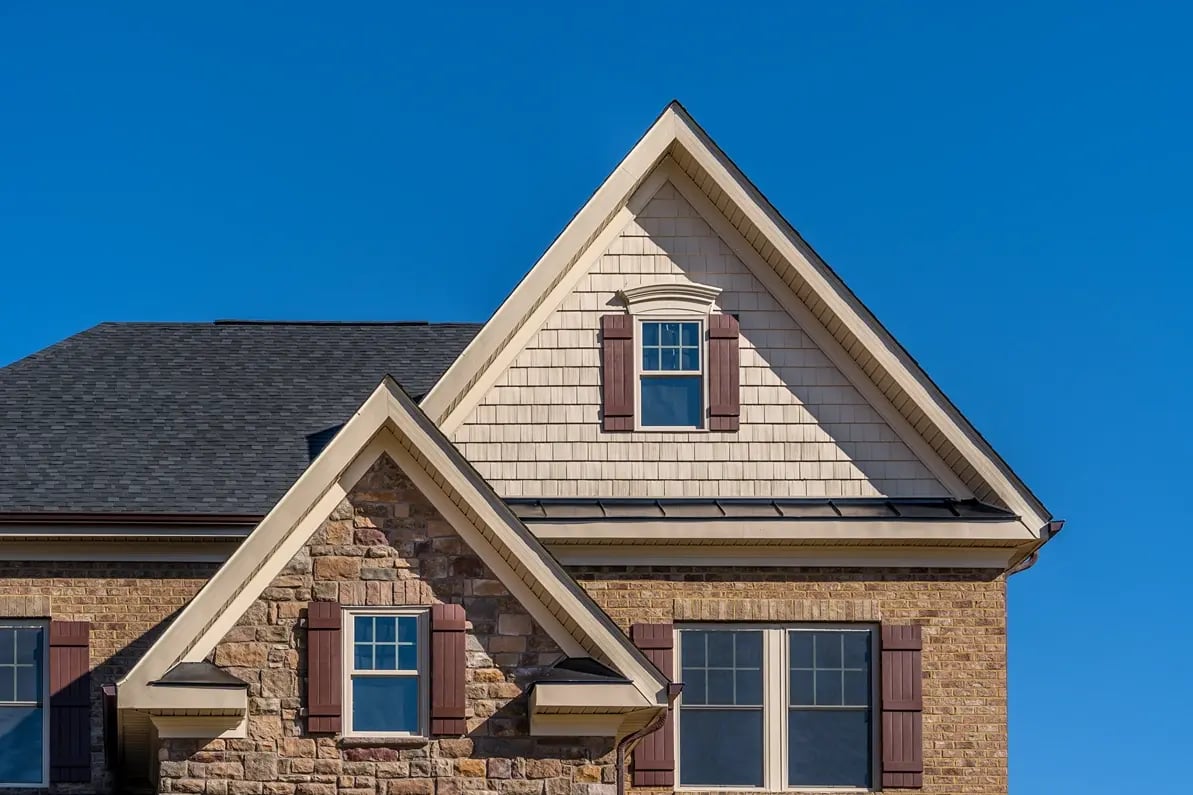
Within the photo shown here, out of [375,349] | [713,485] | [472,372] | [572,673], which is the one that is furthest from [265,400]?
[572,673]

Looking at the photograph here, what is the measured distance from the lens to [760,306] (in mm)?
18125

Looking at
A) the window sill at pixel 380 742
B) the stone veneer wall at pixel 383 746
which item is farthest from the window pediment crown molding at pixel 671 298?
the window sill at pixel 380 742

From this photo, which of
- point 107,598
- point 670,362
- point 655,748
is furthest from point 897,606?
point 107,598

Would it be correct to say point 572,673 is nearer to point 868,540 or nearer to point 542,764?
point 542,764

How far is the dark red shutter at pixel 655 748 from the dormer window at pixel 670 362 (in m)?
2.26

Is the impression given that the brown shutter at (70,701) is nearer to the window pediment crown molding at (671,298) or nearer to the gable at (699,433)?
the gable at (699,433)

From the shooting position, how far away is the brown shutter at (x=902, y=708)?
55.7 feet

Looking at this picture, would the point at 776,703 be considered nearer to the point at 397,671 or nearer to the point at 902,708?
the point at 902,708

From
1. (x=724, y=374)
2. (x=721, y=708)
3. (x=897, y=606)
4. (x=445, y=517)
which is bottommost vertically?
(x=721, y=708)

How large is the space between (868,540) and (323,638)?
5.64 metres

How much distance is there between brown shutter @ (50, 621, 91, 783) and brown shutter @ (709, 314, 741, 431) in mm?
6924

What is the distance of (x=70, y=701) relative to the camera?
1775 centimetres

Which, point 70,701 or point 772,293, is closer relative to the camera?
point 70,701

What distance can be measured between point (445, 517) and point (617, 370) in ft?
12.0
